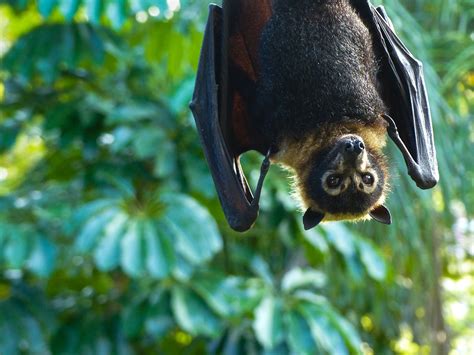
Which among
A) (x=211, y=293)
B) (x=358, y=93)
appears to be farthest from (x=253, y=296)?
(x=358, y=93)

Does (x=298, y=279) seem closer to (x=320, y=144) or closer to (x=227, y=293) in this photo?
(x=227, y=293)

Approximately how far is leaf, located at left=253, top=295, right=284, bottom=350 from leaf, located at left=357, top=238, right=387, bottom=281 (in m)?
0.71

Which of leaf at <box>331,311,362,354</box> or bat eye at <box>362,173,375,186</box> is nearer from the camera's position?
bat eye at <box>362,173,375,186</box>

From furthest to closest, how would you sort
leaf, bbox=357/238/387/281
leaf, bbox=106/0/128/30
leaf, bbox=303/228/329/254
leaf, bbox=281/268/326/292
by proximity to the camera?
leaf, bbox=357/238/387/281 < leaf, bbox=281/268/326/292 < leaf, bbox=303/228/329/254 < leaf, bbox=106/0/128/30

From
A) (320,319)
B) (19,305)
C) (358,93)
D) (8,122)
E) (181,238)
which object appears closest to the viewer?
(358,93)

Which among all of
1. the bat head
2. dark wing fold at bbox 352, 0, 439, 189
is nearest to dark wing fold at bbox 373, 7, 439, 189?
dark wing fold at bbox 352, 0, 439, 189

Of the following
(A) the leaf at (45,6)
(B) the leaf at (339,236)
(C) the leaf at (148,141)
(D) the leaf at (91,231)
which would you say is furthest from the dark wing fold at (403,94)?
(C) the leaf at (148,141)

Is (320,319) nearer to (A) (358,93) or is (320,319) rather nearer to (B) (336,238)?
(B) (336,238)

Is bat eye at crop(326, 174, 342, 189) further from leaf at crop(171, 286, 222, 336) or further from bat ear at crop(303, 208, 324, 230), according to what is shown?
leaf at crop(171, 286, 222, 336)

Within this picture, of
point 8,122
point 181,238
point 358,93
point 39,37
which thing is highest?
point 358,93

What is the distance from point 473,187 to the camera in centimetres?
697

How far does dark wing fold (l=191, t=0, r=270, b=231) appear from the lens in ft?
13.9

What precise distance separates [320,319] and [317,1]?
3.10 metres

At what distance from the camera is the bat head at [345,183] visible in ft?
12.7
